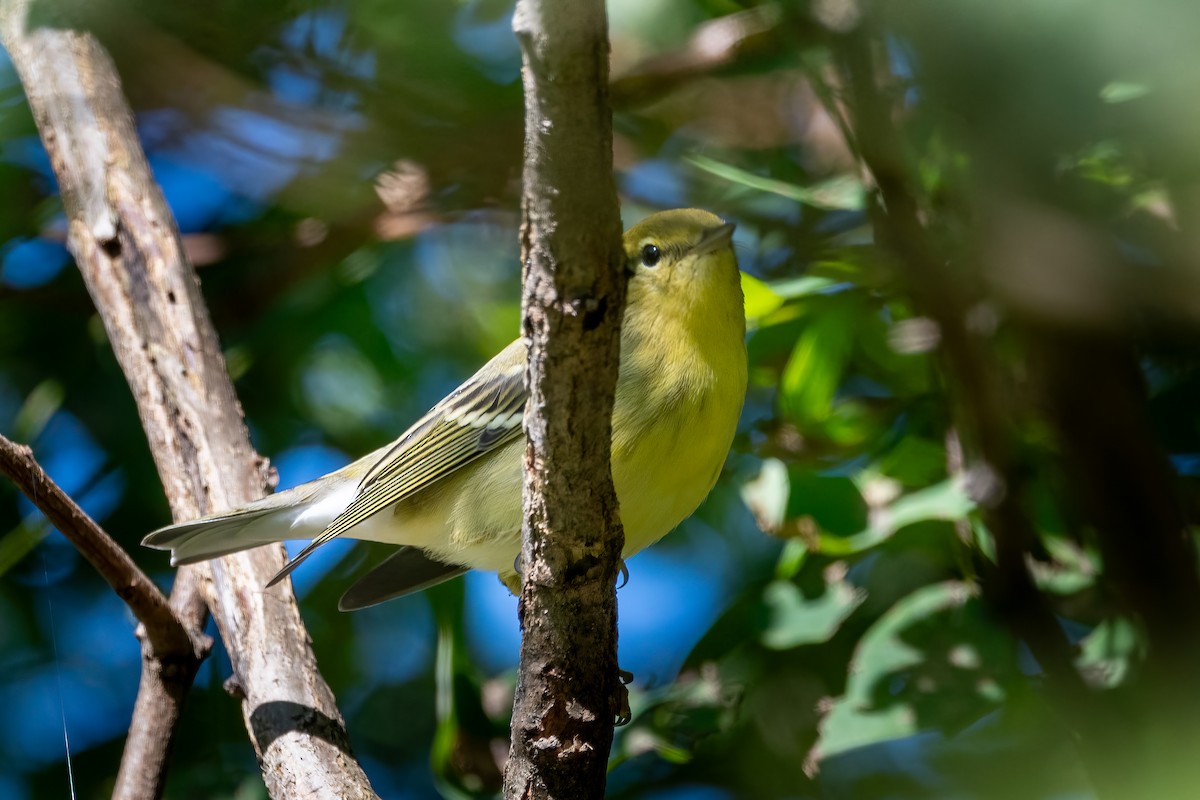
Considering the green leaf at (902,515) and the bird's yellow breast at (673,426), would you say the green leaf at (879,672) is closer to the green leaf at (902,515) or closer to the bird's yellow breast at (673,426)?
the green leaf at (902,515)

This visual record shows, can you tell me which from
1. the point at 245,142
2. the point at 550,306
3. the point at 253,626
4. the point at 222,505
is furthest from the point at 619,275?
the point at 245,142

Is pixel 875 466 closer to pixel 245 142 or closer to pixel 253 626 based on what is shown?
pixel 253 626

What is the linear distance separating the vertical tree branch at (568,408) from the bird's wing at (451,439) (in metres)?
0.92

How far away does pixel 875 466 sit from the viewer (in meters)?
2.88

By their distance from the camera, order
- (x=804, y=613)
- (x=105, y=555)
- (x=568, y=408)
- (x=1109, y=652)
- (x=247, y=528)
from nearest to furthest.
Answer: (x=568, y=408) → (x=1109, y=652) → (x=105, y=555) → (x=804, y=613) → (x=247, y=528)

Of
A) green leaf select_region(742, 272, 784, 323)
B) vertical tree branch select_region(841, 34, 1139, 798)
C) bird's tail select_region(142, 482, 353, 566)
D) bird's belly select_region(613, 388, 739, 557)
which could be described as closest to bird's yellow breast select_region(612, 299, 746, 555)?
bird's belly select_region(613, 388, 739, 557)

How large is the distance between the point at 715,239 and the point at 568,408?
1.19 meters

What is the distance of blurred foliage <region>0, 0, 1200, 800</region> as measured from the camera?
215 centimetres

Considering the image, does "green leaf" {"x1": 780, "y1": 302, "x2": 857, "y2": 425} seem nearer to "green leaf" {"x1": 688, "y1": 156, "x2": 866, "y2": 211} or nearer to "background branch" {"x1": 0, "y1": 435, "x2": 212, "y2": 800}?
"green leaf" {"x1": 688, "y1": 156, "x2": 866, "y2": 211}

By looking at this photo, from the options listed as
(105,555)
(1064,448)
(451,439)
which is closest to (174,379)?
(105,555)

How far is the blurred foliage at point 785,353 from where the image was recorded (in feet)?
7.06

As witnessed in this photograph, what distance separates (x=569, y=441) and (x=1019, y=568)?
47.9 inches

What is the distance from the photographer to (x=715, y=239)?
273 centimetres

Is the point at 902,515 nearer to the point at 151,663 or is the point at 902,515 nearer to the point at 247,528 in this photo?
the point at 247,528
